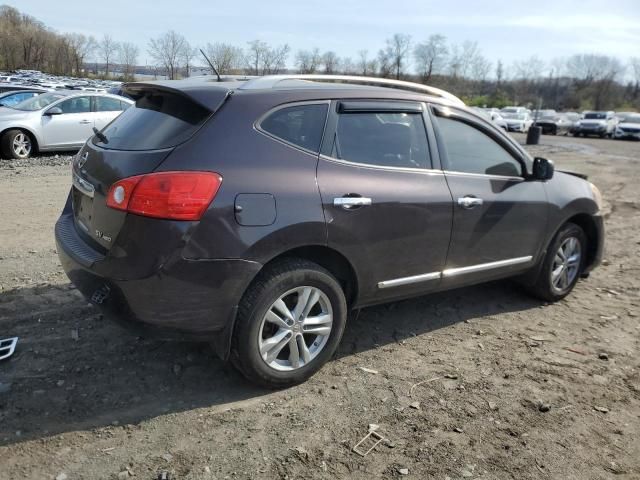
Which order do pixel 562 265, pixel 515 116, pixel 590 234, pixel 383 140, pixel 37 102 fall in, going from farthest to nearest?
pixel 515 116, pixel 37 102, pixel 590 234, pixel 562 265, pixel 383 140

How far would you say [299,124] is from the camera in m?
3.34

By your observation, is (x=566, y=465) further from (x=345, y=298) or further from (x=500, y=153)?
(x=500, y=153)

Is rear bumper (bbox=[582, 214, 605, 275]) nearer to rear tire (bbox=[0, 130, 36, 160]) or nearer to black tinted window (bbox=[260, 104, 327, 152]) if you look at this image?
black tinted window (bbox=[260, 104, 327, 152])

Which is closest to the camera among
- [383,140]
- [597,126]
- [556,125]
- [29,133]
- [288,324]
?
[288,324]

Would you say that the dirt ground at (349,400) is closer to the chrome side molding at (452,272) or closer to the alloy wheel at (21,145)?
the chrome side molding at (452,272)

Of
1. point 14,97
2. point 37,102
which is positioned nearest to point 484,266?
point 37,102

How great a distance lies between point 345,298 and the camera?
3.62 meters

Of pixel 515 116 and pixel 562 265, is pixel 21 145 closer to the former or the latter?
pixel 562 265

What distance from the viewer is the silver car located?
1202 centimetres

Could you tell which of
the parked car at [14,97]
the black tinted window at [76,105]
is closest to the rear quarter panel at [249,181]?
the black tinted window at [76,105]

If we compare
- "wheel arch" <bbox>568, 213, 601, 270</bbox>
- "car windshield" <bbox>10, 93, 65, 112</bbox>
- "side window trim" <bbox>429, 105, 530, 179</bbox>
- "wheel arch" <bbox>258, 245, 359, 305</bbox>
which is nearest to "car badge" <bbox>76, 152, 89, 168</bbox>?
"wheel arch" <bbox>258, 245, 359, 305</bbox>

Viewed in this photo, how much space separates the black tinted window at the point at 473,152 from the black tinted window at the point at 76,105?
37.3 ft

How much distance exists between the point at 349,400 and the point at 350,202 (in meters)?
1.18

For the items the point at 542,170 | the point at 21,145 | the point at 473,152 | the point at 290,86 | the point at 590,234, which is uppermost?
the point at 290,86
